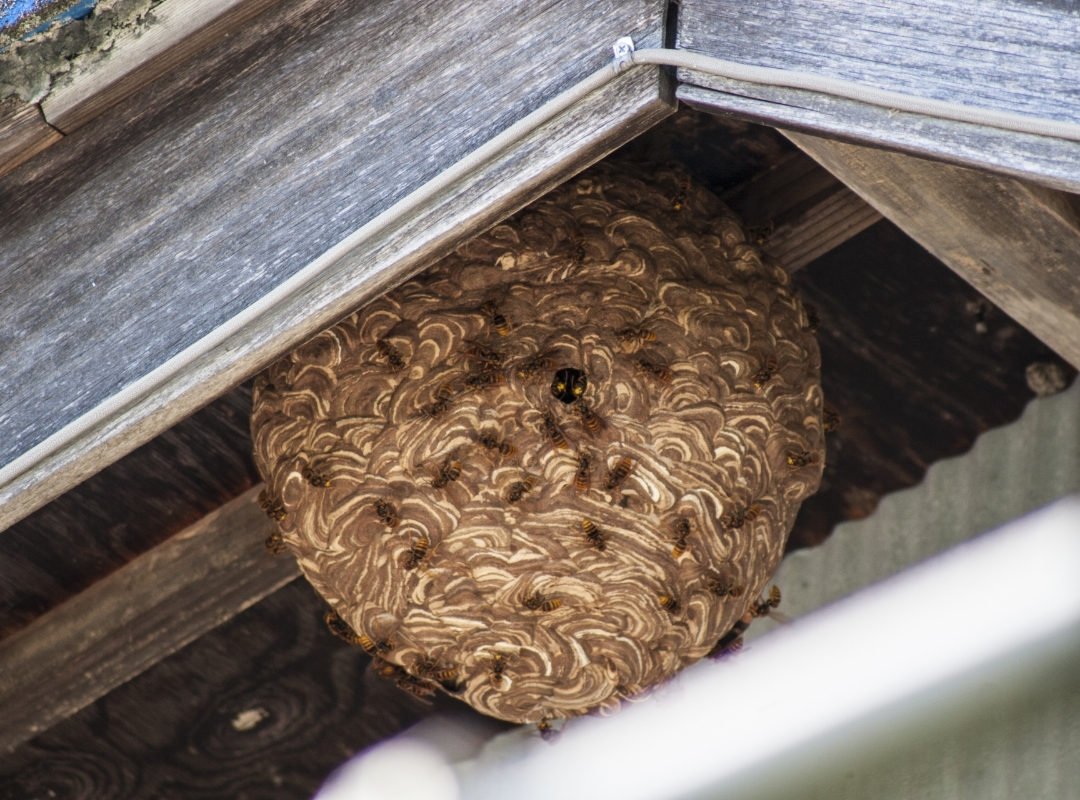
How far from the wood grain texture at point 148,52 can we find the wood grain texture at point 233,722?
156cm

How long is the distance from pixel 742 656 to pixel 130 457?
4.85 ft

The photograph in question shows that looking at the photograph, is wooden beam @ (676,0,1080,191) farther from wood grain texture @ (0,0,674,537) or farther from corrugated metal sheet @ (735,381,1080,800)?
corrugated metal sheet @ (735,381,1080,800)

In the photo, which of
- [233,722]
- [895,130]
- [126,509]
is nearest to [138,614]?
[126,509]

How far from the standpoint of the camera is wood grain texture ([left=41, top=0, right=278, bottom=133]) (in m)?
1.36

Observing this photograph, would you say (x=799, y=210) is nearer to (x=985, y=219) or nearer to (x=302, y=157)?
(x=985, y=219)

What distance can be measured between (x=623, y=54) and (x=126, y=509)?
179 cm

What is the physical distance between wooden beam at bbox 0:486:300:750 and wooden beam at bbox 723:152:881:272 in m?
1.28

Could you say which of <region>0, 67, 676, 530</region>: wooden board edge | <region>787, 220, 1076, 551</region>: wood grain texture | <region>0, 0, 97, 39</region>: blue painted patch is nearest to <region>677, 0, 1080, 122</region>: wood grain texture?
<region>0, 67, 676, 530</region>: wooden board edge

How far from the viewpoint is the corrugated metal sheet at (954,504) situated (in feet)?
8.46

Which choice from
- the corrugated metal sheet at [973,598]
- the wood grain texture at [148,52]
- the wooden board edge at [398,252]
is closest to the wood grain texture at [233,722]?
the corrugated metal sheet at [973,598]

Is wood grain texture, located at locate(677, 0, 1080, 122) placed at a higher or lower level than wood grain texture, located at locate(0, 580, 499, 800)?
higher

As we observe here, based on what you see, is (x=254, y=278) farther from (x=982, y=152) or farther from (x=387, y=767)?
(x=387, y=767)

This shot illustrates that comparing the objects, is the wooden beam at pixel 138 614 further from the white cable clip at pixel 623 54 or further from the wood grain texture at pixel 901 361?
the white cable clip at pixel 623 54

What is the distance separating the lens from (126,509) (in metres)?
2.60
